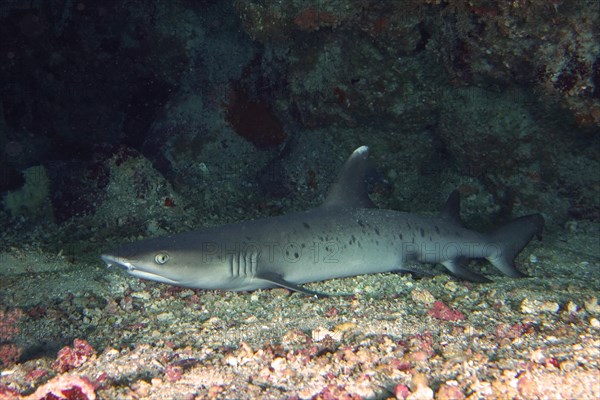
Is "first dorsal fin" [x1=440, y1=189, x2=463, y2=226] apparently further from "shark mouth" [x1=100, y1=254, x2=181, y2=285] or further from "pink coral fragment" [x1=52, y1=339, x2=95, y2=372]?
"pink coral fragment" [x1=52, y1=339, x2=95, y2=372]

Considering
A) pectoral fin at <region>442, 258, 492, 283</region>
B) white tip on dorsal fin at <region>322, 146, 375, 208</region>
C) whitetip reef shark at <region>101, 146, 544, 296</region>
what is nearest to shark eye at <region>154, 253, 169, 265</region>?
whitetip reef shark at <region>101, 146, 544, 296</region>

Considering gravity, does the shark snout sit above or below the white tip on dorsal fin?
below

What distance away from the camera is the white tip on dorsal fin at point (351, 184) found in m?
4.47

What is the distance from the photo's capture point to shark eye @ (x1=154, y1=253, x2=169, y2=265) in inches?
130

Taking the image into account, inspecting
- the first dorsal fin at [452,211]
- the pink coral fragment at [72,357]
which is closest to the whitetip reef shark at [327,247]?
the first dorsal fin at [452,211]

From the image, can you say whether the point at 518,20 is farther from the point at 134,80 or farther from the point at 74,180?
the point at 134,80

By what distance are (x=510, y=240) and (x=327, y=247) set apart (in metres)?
2.17

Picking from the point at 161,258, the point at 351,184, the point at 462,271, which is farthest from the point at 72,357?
the point at 462,271

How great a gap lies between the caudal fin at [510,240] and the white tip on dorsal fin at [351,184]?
1595 millimetres

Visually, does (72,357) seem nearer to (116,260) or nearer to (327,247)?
Answer: (116,260)

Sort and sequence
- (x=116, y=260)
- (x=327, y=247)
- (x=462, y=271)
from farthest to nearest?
(x=462, y=271) → (x=327, y=247) → (x=116, y=260)

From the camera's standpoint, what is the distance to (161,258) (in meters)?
3.31

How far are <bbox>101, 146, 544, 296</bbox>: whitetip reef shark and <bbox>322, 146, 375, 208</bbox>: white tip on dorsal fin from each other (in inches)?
0.4

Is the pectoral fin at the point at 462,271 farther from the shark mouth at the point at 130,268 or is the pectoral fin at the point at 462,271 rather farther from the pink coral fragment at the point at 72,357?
the pink coral fragment at the point at 72,357
